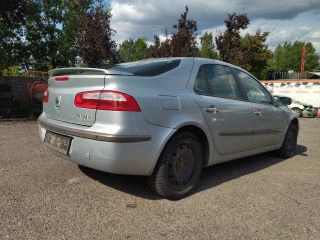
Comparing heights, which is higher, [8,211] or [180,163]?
[180,163]

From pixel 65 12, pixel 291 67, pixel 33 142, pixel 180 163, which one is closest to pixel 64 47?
pixel 65 12

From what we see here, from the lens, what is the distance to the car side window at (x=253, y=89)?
5.50 m

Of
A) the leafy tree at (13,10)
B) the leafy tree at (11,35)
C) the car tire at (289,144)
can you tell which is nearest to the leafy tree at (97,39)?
the leafy tree at (11,35)

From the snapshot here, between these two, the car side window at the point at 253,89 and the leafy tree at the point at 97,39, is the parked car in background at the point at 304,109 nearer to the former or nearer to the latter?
the leafy tree at the point at 97,39

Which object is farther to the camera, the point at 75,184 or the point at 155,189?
the point at 75,184

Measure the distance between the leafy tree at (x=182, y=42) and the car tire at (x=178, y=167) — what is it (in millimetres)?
14162

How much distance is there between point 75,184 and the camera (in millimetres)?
4527

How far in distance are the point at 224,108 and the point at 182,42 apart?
1438cm

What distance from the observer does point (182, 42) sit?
18.7 m

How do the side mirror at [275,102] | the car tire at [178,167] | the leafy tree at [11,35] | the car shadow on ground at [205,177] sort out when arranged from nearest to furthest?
the car tire at [178,167] < the car shadow on ground at [205,177] < the side mirror at [275,102] < the leafy tree at [11,35]

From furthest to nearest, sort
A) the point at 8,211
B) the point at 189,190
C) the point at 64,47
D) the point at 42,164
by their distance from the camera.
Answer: the point at 64,47 < the point at 42,164 < the point at 189,190 < the point at 8,211

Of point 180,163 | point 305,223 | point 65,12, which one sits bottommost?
point 305,223

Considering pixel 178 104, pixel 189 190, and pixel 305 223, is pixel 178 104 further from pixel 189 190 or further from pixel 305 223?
pixel 305 223

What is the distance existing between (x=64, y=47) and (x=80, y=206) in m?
18.9
